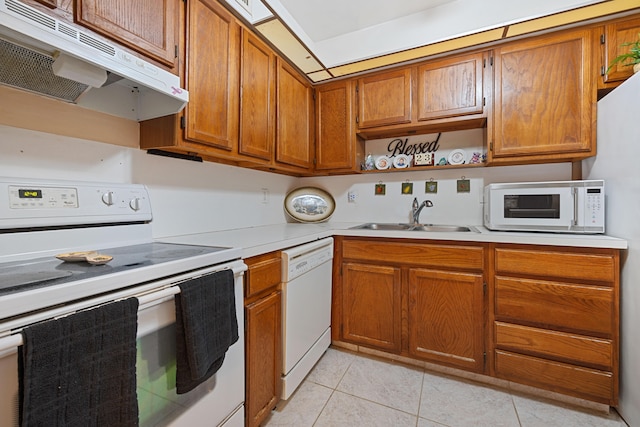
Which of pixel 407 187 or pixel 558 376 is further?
pixel 407 187

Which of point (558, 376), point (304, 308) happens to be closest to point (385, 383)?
point (304, 308)

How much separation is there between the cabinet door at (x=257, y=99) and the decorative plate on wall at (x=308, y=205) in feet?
2.16

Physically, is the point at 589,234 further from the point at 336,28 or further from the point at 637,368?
the point at 336,28

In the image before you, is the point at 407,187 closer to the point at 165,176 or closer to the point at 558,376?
the point at 558,376

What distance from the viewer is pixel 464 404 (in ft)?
4.89

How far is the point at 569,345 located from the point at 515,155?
1.13 m

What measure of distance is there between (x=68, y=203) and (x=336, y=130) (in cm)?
182

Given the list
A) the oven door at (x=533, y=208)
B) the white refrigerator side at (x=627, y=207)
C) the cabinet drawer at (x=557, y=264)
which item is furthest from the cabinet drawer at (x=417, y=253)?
the white refrigerator side at (x=627, y=207)

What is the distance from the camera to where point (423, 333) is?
5.78 feet

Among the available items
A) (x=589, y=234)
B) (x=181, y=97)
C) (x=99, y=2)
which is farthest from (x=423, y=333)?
(x=99, y=2)

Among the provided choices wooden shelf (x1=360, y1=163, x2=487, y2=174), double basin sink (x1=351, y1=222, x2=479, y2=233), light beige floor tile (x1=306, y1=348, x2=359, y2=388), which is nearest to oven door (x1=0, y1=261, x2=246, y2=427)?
light beige floor tile (x1=306, y1=348, x2=359, y2=388)

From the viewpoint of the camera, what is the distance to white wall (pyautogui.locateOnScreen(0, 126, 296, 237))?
101 centimetres

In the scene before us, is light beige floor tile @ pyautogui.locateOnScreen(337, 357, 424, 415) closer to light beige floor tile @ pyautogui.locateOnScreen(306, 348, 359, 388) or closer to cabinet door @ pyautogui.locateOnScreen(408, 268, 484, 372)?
light beige floor tile @ pyautogui.locateOnScreen(306, 348, 359, 388)

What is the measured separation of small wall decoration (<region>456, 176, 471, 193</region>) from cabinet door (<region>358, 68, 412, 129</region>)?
64cm
